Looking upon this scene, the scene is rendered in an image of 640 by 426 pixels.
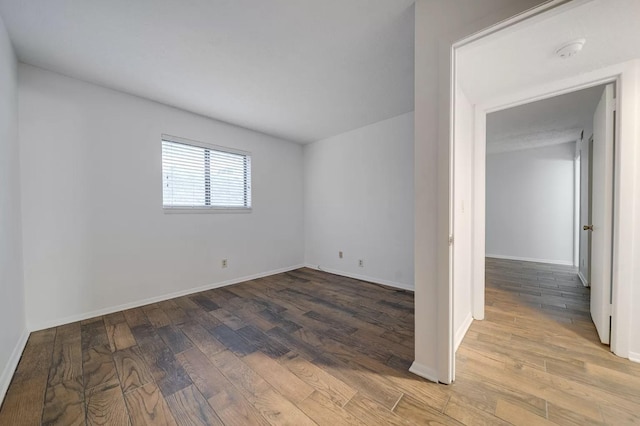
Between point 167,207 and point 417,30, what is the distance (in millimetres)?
3136

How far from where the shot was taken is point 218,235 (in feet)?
11.2

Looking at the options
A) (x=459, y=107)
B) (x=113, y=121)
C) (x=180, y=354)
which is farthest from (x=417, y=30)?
(x=113, y=121)

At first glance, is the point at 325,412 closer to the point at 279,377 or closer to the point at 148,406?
Answer: the point at 279,377

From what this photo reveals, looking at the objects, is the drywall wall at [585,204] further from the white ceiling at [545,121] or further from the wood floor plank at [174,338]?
the wood floor plank at [174,338]

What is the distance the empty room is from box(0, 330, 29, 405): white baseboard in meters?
0.02

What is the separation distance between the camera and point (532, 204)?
4.95 meters

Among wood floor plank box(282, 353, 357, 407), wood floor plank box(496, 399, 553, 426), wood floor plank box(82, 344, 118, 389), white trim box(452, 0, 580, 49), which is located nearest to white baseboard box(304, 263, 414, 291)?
wood floor plank box(496, 399, 553, 426)

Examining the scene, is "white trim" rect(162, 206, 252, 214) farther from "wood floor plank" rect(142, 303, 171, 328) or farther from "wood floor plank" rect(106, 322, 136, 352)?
"wood floor plank" rect(106, 322, 136, 352)

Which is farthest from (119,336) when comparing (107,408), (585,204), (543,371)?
(585,204)

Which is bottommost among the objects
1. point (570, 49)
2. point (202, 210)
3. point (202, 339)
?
point (202, 339)

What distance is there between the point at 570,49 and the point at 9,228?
4.11m

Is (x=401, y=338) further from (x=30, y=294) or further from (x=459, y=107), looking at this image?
(x=30, y=294)

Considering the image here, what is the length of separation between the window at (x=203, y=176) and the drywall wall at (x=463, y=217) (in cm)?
298

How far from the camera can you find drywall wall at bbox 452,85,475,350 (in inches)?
70.0
